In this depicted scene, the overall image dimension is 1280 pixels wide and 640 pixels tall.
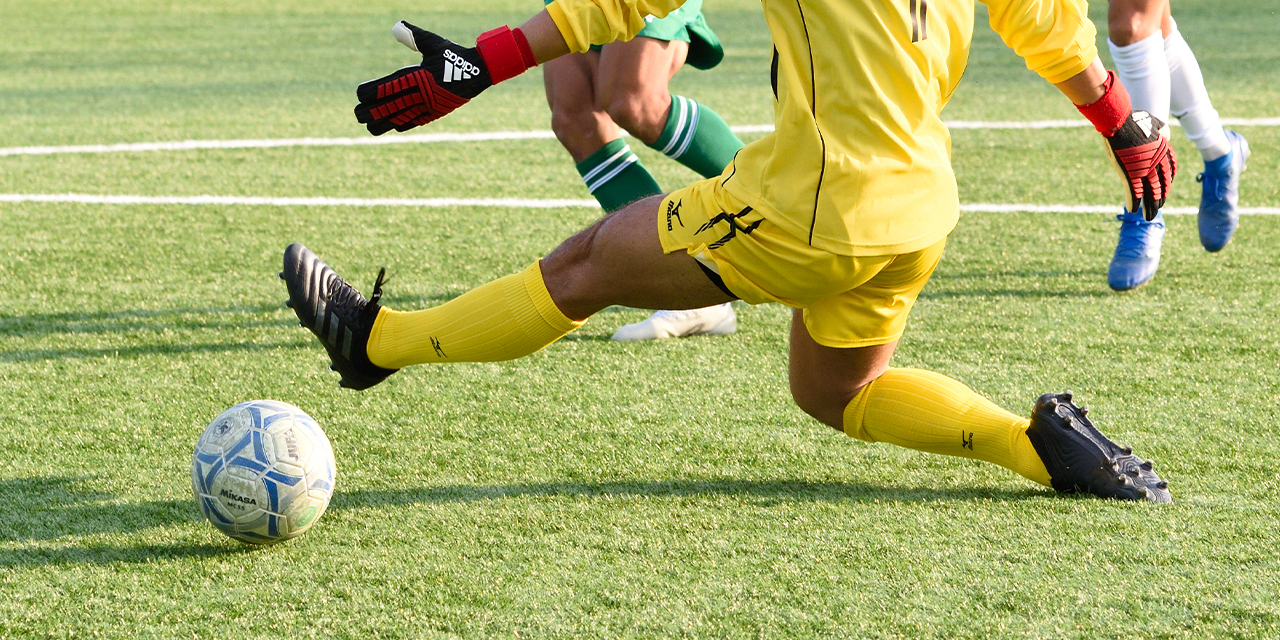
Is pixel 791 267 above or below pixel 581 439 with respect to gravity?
above

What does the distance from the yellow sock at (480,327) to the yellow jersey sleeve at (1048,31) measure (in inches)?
41.8

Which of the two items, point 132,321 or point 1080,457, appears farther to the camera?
point 132,321

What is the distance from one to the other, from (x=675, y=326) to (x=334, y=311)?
145 cm

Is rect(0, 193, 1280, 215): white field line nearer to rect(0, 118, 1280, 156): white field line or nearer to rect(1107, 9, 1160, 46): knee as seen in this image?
rect(0, 118, 1280, 156): white field line

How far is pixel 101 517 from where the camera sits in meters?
2.76

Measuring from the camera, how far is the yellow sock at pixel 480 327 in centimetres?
269

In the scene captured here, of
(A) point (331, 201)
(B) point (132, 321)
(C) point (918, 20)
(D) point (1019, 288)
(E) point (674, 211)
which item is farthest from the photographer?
Result: (A) point (331, 201)

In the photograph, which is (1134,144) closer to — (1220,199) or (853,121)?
(853,121)

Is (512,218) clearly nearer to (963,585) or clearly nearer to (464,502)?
(464,502)

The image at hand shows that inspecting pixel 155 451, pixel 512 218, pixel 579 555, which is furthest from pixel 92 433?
pixel 512 218

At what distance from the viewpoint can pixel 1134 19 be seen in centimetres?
445

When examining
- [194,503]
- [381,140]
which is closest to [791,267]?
[194,503]

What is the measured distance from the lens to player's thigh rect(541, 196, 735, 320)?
2.48 meters

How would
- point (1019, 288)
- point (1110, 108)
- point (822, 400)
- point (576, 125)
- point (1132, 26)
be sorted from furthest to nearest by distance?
point (1019, 288) → point (1132, 26) → point (576, 125) → point (822, 400) → point (1110, 108)
